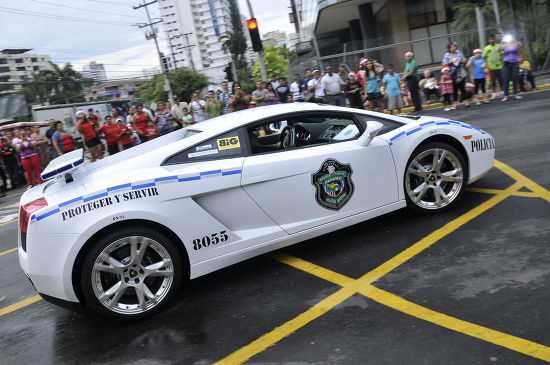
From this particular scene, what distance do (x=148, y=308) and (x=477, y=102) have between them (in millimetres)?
11685

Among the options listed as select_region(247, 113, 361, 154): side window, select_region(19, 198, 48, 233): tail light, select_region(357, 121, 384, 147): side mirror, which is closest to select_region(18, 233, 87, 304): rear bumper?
select_region(19, 198, 48, 233): tail light

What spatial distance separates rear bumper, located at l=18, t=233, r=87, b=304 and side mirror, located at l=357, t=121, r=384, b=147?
8.18 feet

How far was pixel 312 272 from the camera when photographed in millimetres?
4113

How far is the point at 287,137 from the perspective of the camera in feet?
15.3

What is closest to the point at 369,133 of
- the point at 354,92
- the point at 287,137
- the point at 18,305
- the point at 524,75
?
the point at 287,137

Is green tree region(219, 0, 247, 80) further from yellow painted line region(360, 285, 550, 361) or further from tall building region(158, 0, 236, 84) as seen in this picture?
yellow painted line region(360, 285, 550, 361)

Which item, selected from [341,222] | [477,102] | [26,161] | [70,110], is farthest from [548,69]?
[70,110]

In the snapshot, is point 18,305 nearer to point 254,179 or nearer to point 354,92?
point 254,179

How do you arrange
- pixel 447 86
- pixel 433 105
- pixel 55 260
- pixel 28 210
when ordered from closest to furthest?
1. pixel 55 260
2. pixel 28 210
3. pixel 447 86
4. pixel 433 105

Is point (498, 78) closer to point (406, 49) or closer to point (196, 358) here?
point (406, 49)

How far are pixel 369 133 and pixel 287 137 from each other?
77cm

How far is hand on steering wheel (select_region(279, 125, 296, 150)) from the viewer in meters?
4.49

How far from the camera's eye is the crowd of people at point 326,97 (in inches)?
513

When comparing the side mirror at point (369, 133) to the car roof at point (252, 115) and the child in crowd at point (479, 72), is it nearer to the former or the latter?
the car roof at point (252, 115)
